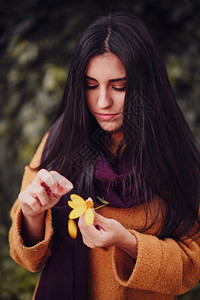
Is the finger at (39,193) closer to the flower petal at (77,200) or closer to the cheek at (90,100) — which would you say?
the flower petal at (77,200)

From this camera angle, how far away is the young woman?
1209 mm

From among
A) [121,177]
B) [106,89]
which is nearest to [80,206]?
[121,177]

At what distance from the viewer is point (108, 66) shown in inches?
47.0

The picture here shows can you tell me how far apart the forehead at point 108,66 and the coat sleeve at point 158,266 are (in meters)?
0.55

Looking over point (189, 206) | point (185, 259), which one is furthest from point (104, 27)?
point (185, 259)

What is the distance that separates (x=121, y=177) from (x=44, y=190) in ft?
1.18

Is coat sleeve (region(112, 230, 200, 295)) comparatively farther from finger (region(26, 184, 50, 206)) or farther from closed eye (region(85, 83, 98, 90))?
closed eye (region(85, 83, 98, 90))

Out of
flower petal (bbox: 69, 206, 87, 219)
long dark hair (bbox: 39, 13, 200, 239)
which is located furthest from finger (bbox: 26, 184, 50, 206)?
long dark hair (bbox: 39, 13, 200, 239)

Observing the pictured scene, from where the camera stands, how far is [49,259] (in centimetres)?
139

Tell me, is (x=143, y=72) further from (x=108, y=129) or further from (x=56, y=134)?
(x=56, y=134)

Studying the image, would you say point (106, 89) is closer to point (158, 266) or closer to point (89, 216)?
point (89, 216)

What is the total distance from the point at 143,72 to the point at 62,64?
1.93 meters

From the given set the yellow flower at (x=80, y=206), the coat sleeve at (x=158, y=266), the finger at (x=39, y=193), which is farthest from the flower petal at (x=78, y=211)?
the coat sleeve at (x=158, y=266)

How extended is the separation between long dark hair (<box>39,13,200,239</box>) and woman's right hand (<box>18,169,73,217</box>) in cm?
26
